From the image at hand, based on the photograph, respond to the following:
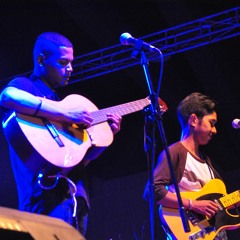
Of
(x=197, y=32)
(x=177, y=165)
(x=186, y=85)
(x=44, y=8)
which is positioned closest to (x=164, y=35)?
(x=197, y=32)

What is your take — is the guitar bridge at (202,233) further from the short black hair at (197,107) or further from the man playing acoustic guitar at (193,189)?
the short black hair at (197,107)

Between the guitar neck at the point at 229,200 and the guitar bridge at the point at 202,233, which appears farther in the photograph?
the guitar neck at the point at 229,200

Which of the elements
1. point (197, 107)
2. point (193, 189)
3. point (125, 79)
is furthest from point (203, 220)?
point (125, 79)

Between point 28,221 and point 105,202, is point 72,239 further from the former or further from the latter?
point 105,202

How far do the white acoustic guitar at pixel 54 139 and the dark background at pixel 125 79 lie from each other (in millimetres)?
4501

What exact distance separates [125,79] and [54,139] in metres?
6.74

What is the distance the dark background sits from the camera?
800 cm

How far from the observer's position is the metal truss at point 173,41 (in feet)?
26.5

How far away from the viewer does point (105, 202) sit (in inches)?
489

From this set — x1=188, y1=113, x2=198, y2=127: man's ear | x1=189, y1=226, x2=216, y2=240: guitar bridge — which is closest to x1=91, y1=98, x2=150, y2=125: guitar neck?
x1=188, y1=113, x2=198, y2=127: man's ear

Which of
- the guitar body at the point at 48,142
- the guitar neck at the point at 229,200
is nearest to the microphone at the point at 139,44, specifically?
the guitar body at the point at 48,142

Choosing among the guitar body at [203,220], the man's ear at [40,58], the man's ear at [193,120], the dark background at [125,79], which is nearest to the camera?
the man's ear at [40,58]

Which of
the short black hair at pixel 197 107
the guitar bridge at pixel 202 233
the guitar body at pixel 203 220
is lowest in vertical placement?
the guitar bridge at pixel 202 233

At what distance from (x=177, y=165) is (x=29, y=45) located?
16.8ft
